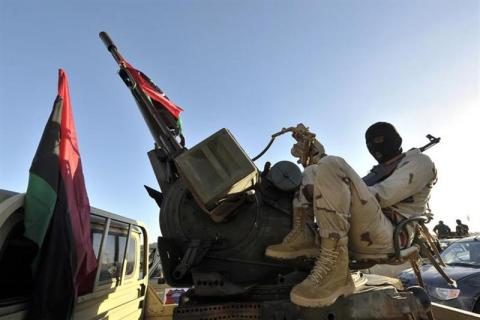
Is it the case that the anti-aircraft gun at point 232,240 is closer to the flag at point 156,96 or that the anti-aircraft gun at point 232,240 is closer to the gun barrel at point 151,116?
the gun barrel at point 151,116

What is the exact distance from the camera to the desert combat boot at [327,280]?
2205 millimetres

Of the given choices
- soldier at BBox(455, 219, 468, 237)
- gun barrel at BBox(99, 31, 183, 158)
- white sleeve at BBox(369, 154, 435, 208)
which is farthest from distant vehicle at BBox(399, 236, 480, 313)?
soldier at BBox(455, 219, 468, 237)

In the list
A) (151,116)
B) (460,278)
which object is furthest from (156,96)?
(460,278)

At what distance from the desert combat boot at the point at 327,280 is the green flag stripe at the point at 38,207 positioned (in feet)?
5.30

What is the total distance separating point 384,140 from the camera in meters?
3.14

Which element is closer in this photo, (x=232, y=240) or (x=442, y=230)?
(x=232, y=240)

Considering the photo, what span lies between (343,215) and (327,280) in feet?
1.44

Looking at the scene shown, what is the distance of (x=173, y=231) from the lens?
10.0 feet

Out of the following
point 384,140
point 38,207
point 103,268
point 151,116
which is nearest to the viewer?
point 38,207

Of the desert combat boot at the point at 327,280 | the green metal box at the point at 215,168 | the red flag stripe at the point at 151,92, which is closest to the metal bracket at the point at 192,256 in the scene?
the green metal box at the point at 215,168

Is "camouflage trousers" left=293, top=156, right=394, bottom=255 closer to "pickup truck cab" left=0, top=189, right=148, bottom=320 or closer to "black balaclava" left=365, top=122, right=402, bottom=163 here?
"black balaclava" left=365, top=122, right=402, bottom=163

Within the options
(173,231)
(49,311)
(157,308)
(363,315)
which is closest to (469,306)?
(363,315)

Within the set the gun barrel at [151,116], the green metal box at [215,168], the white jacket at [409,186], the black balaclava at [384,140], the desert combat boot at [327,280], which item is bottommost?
the desert combat boot at [327,280]

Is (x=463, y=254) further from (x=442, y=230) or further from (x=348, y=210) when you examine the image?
(x=442, y=230)
